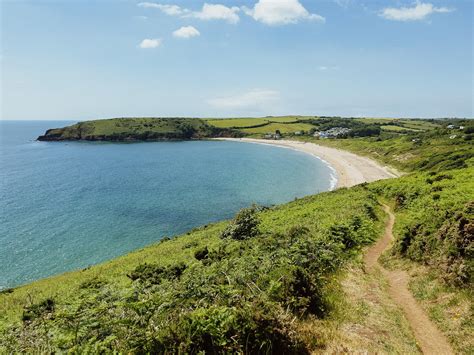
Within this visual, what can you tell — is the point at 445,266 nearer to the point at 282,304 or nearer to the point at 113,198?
the point at 282,304

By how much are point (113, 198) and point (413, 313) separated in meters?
76.2

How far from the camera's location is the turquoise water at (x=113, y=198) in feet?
156

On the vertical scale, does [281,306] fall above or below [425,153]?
below

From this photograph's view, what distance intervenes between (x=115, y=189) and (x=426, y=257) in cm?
8506

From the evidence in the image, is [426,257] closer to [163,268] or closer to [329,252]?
[329,252]

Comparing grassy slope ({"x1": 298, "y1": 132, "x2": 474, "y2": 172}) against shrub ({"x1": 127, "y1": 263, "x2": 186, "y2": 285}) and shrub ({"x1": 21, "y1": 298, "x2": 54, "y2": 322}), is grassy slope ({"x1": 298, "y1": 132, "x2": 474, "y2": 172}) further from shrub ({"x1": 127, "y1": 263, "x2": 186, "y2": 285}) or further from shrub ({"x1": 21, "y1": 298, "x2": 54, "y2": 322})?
shrub ({"x1": 21, "y1": 298, "x2": 54, "y2": 322})

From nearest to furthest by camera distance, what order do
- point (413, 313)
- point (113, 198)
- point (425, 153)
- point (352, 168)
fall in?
point (413, 313)
point (113, 198)
point (425, 153)
point (352, 168)

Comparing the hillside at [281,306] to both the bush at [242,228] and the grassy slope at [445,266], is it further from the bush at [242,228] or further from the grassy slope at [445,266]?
the bush at [242,228]

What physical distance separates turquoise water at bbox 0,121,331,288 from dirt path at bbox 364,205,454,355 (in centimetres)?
3809

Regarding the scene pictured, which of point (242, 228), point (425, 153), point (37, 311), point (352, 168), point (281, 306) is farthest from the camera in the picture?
point (352, 168)

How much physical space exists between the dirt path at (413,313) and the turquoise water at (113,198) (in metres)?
38.1

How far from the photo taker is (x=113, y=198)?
3115 inches

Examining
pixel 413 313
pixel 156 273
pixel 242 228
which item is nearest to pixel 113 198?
pixel 242 228

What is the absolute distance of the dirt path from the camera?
10.4m
